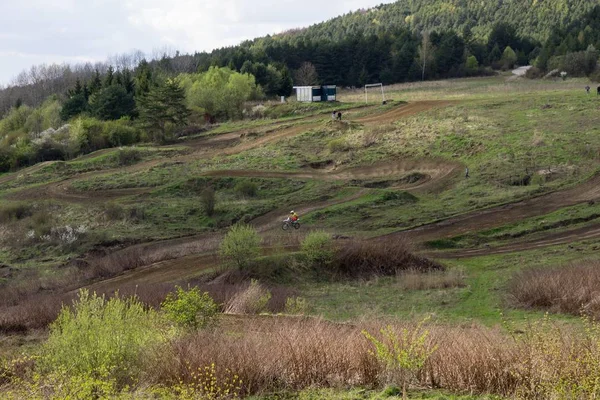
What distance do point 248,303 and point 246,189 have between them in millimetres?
28618

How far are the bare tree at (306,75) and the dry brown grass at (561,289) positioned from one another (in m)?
92.1

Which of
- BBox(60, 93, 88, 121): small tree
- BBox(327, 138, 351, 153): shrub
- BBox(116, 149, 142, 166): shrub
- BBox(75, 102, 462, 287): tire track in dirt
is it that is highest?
BBox(60, 93, 88, 121): small tree

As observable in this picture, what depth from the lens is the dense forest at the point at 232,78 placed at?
252 feet

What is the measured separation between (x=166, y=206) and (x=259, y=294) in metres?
26.1

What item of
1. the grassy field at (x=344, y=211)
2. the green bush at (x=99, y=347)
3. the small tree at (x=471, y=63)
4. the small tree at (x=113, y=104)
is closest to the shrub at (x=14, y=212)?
the grassy field at (x=344, y=211)

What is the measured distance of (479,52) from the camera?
422ft

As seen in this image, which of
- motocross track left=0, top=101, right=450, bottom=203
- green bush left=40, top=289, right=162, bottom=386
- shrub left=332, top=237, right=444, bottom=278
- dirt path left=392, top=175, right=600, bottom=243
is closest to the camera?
green bush left=40, top=289, right=162, bottom=386

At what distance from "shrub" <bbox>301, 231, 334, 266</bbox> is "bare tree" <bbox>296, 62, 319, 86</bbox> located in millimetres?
83649

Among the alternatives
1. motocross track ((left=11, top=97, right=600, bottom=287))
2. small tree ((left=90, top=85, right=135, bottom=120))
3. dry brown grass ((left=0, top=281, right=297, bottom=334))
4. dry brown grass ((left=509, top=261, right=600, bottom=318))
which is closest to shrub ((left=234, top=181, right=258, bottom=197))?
motocross track ((left=11, top=97, right=600, bottom=287))

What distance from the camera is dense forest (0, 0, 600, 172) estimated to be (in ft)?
252

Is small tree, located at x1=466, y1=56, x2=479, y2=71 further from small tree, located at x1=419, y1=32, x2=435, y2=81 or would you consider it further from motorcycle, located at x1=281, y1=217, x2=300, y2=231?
motorcycle, located at x1=281, y1=217, x2=300, y2=231

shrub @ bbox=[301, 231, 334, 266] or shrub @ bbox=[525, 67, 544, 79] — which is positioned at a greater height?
shrub @ bbox=[525, 67, 544, 79]

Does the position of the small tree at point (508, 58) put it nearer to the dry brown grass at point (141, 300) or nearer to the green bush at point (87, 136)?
the green bush at point (87, 136)

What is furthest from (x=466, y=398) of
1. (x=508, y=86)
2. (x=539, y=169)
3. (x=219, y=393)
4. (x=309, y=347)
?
(x=508, y=86)
